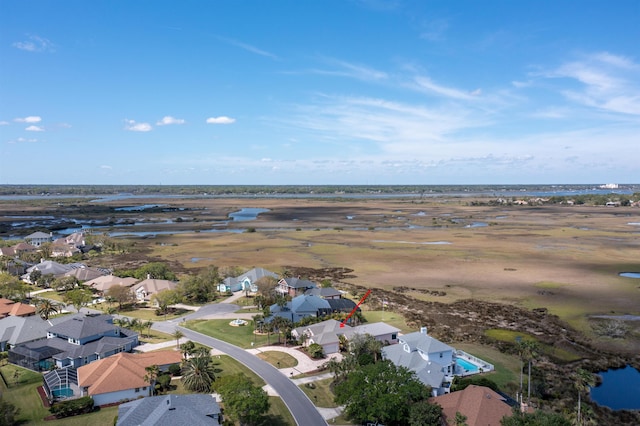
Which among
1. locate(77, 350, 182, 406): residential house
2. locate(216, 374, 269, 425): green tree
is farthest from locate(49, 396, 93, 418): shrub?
locate(216, 374, 269, 425): green tree

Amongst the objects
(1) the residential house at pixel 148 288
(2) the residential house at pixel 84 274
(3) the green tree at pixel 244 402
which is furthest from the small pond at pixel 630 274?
(2) the residential house at pixel 84 274

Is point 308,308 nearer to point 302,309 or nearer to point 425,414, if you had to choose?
point 302,309

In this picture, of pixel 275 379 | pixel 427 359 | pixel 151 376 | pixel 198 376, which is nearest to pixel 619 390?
pixel 427 359

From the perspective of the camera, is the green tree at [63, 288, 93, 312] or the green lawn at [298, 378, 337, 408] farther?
the green tree at [63, 288, 93, 312]

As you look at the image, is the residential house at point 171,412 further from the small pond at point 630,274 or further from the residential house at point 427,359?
the small pond at point 630,274

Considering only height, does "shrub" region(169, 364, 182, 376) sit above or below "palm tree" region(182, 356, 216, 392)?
below

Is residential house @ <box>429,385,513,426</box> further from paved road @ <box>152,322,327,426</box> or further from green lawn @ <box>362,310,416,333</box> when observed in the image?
green lawn @ <box>362,310,416,333</box>
